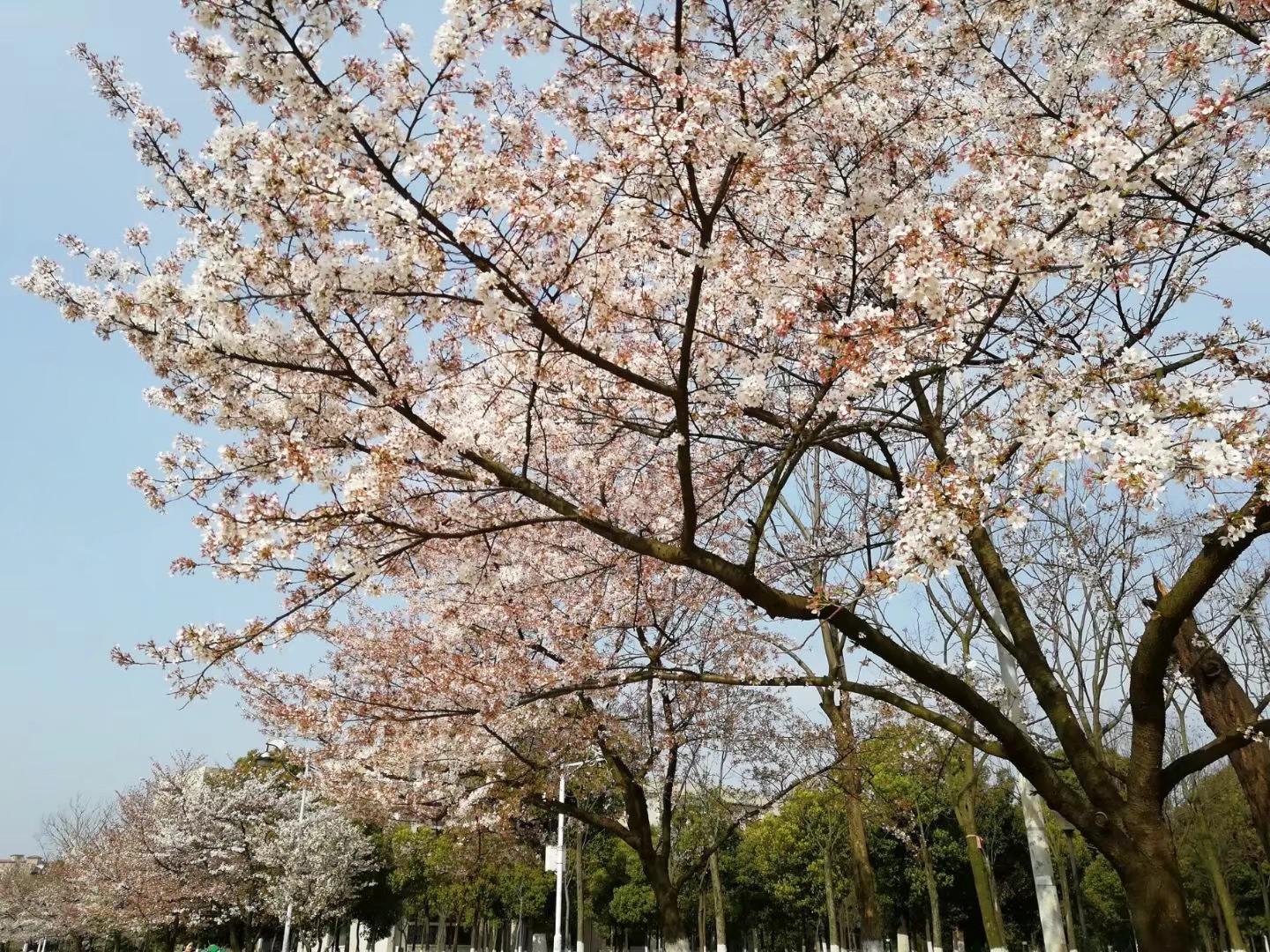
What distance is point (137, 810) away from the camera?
31219 millimetres

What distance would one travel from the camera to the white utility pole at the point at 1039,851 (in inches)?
402

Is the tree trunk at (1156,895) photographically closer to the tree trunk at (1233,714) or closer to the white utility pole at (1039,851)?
the tree trunk at (1233,714)

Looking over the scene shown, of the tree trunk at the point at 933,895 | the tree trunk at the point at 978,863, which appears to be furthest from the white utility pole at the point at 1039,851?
the tree trunk at the point at 933,895

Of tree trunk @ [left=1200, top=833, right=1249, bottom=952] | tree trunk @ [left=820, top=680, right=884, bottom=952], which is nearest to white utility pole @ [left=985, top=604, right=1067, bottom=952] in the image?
tree trunk @ [left=820, top=680, right=884, bottom=952]

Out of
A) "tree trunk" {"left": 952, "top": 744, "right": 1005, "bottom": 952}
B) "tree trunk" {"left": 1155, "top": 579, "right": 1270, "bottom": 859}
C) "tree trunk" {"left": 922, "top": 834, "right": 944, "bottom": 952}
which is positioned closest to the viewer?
"tree trunk" {"left": 1155, "top": 579, "right": 1270, "bottom": 859}

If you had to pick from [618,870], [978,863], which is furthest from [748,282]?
[618,870]

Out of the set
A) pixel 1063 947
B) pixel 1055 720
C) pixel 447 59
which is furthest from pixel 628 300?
pixel 1063 947

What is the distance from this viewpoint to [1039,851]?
35.3 ft

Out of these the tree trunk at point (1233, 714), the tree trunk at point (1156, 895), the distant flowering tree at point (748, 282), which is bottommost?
the tree trunk at point (1156, 895)

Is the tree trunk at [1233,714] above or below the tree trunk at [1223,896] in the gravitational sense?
above

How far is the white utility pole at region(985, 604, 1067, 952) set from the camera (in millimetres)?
10219

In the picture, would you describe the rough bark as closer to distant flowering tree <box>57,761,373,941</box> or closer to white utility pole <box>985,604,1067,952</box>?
white utility pole <box>985,604,1067,952</box>

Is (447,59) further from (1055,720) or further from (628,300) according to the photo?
(1055,720)

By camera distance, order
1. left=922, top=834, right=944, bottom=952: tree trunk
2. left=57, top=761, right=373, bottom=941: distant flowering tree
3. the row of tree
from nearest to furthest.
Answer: left=922, top=834, right=944, bottom=952: tree trunk
the row of tree
left=57, top=761, right=373, bottom=941: distant flowering tree
